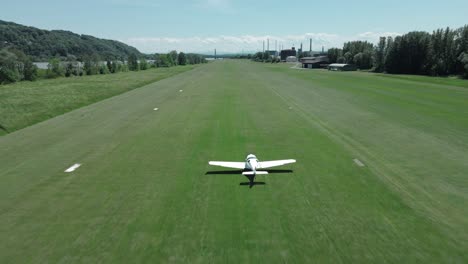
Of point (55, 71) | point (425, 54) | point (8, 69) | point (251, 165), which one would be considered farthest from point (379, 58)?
point (251, 165)

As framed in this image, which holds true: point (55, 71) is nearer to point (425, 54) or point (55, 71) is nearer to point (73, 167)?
point (73, 167)

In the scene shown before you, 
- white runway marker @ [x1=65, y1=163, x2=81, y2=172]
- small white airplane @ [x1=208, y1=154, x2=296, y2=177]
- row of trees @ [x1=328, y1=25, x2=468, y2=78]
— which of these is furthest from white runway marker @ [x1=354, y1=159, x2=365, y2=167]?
row of trees @ [x1=328, y1=25, x2=468, y2=78]

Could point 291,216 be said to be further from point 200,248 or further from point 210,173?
point 210,173

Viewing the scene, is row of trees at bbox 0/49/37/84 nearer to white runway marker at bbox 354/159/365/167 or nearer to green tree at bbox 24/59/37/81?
green tree at bbox 24/59/37/81

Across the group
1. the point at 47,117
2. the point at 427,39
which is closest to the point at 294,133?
the point at 47,117

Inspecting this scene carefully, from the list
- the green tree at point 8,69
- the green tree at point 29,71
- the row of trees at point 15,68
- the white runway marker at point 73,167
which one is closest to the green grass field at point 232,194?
the white runway marker at point 73,167

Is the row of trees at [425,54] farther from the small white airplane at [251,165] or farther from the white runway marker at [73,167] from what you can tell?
the white runway marker at [73,167]
